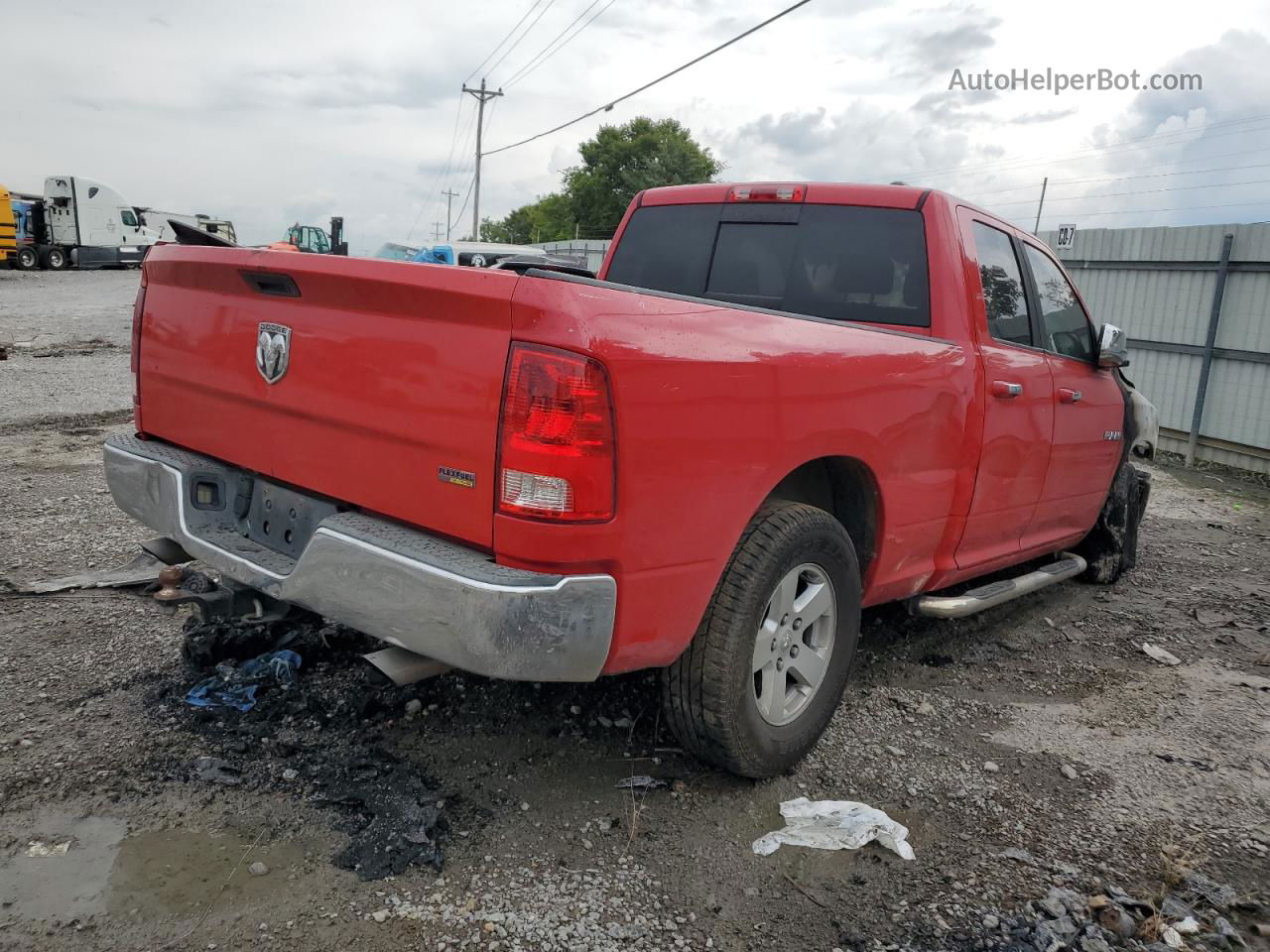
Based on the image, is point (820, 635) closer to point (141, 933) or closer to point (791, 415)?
point (791, 415)

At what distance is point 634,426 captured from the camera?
2.33 m

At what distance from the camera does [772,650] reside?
2953 mm

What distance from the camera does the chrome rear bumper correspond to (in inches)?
89.3

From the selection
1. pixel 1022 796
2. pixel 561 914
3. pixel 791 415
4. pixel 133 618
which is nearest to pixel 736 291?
pixel 791 415

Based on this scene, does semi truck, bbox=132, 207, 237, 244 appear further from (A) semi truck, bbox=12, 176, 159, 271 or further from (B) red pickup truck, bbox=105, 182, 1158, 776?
(B) red pickup truck, bbox=105, 182, 1158, 776

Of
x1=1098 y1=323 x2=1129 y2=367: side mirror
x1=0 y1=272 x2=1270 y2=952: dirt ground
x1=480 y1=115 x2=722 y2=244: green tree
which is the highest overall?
x1=480 y1=115 x2=722 y2=244: green tree

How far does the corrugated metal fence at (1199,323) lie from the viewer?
977 cm

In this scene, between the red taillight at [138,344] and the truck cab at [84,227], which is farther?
the truck cab at [84,227]

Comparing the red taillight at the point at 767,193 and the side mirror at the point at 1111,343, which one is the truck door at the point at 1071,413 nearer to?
the side mirror at the point at 1111,343

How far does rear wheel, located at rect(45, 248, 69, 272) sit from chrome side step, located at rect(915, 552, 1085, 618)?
1488 inches

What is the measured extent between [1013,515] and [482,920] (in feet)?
9.52

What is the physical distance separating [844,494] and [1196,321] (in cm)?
893

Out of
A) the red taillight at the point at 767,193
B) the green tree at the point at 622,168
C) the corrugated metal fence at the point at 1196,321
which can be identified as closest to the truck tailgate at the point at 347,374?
the red taillight at the point at 767,193

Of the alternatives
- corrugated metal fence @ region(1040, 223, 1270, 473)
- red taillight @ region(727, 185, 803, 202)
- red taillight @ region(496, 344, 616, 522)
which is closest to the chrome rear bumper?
red taillight @ region(496, 344, 616, 522)
